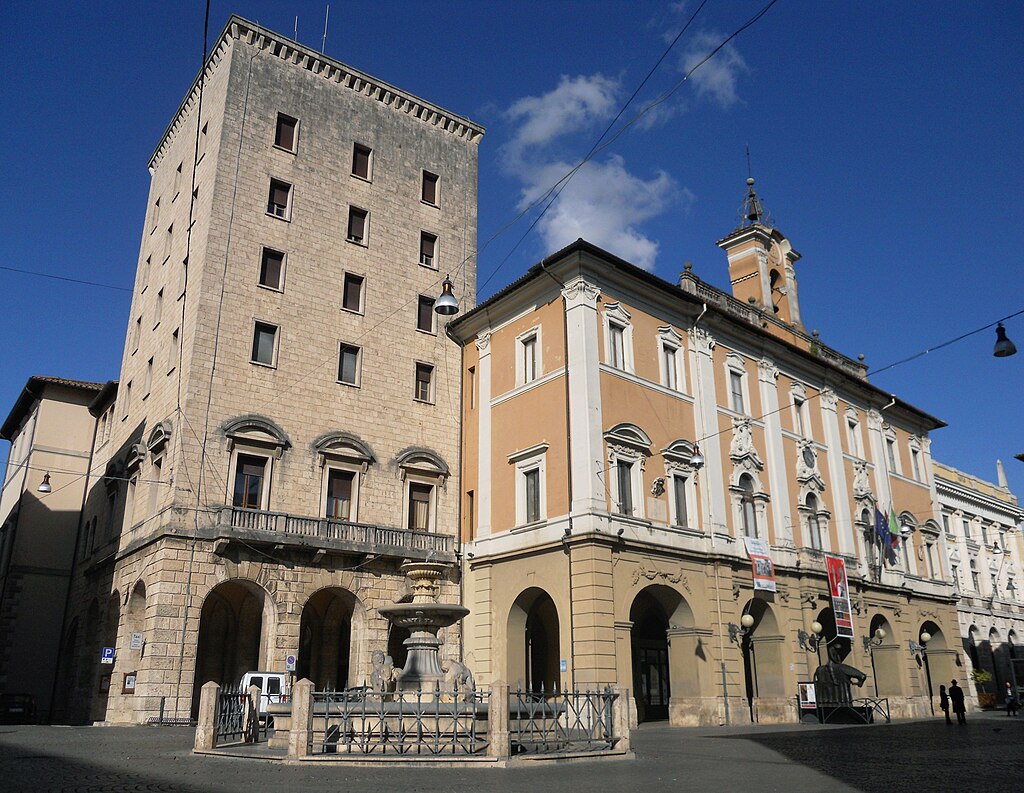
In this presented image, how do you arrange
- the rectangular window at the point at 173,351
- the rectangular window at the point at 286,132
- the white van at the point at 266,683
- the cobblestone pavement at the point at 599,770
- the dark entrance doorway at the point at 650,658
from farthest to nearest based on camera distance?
the dark entrance doorway at the point at 650,658
the rectangular window at the point at 286,132
the rectangular window at the point at 173,351
the white van at the point at 266,683
the cobblestone pavement at the point at 599,770

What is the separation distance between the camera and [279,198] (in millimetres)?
29672

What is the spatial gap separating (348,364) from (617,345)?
9.22 meters

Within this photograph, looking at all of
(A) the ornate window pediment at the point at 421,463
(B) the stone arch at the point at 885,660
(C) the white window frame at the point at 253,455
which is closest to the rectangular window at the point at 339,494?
(A) the ornate window pediment at the point at 421,463

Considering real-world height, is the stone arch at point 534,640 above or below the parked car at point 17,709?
above

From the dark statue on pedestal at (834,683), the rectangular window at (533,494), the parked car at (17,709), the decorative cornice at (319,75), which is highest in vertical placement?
the decorative cornice at (319,75)

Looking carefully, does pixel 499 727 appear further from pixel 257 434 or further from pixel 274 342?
pixel 274 342

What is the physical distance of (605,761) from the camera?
13547 millimetres

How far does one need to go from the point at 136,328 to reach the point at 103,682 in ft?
44.2

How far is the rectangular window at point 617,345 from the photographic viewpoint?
26656mm

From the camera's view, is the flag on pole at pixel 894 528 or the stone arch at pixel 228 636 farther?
the flag on pole at pixel 894 528

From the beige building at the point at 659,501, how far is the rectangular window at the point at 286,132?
8.75 meters

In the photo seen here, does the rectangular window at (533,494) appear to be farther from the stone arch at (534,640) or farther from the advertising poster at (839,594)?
the advertising poster at (839,594)

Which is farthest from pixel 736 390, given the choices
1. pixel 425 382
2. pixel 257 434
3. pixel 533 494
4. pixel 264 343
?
pixel 257 434

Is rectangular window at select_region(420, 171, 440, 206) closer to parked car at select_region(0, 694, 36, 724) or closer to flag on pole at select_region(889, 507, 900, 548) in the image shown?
flag on pole at select_region(889, 507, 900, 548)
